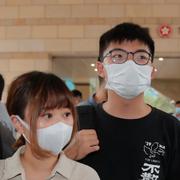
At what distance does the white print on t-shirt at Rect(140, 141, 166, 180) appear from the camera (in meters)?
1.76

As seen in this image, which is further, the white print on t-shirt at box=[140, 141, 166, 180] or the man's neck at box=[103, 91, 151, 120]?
the man's neck at box=[103, 91, 151, 120]

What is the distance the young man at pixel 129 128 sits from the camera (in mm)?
1787

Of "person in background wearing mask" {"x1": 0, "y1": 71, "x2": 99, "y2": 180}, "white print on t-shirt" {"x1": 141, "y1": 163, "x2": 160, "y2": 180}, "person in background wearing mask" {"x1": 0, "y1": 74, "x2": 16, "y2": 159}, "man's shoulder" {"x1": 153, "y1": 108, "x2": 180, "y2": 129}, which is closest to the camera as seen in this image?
"person in background wearing mask" {"x1": 0, "y1": 71, "x2": 99, "y2": 180}

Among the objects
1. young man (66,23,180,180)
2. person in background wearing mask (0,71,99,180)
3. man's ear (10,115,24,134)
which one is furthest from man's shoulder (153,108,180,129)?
man's ear (10,115,24,134)

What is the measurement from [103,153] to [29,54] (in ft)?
14.4

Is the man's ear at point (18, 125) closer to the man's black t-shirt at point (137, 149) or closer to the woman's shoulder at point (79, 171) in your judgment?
the woman's shoulder at point (79, 171)

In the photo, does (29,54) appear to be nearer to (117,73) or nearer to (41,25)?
(41,25)

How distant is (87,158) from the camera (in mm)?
1812

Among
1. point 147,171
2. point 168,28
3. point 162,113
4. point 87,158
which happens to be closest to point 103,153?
point 87,158

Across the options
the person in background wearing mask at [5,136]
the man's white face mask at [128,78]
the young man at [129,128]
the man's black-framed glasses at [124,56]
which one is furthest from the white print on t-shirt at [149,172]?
the person in background wearing mask at [5,136]

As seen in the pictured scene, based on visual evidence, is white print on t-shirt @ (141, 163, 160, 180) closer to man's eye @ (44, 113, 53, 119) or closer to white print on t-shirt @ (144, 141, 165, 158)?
white print on t-shirt @ (144, 141, 165, 158)


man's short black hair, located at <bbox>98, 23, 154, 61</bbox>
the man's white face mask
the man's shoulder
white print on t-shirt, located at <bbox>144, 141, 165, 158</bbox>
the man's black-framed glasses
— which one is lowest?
white print on t-shirt, located at <bbox>144, 141, 165, 158</bbox>

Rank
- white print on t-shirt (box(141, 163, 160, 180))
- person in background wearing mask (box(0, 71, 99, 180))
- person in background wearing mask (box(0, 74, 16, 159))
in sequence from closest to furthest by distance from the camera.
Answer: person in background wearing mask (box(0, 71, 99, 180)) < white print on t-shirt (box(141, 163, 160, 180)) < person in background wearing mask (box(0, 74, 16, 159))

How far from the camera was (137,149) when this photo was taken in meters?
1.81
